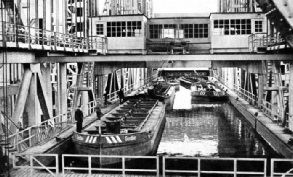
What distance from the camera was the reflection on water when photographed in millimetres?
25562

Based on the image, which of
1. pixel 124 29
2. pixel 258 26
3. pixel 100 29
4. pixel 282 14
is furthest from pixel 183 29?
pixel 282 14

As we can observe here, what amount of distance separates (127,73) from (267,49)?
94.5 ft

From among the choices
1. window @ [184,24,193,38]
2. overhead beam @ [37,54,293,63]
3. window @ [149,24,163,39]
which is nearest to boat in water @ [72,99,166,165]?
overhead beam @ [37,54,293,63]

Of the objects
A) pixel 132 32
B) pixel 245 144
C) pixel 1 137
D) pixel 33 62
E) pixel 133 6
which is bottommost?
pixel 245 144

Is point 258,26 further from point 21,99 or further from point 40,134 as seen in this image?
point 21,99

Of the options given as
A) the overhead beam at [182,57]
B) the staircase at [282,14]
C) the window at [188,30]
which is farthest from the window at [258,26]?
the staircase at [282,14]

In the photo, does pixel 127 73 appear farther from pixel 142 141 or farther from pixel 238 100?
pixel 142 141

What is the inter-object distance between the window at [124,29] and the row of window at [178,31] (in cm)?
393

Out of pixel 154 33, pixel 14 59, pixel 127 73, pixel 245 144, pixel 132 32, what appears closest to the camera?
pixel 14 59

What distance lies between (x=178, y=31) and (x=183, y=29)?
96cm

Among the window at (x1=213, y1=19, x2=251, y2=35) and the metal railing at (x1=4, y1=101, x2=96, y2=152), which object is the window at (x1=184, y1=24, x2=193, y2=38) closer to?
the window at (x1=213, y1=19, x2=251, y2=35)

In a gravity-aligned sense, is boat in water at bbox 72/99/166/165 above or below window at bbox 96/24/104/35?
below

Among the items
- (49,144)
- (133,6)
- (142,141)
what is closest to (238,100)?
(142,141)

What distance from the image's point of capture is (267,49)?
3341cm
